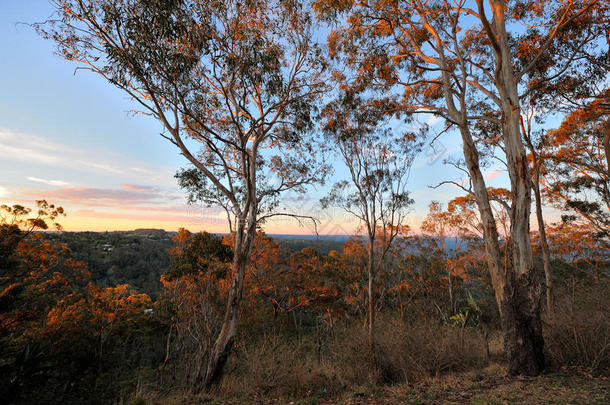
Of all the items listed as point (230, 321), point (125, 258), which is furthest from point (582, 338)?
point (125, 258)

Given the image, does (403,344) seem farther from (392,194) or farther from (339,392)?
(392,194)

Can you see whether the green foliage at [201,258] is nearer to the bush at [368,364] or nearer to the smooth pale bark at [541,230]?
the bush at [368,364]

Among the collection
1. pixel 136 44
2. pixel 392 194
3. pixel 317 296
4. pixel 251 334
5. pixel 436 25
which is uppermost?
pixel 436 25

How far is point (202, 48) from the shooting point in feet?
23.8

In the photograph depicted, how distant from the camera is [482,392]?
4203 millimetres

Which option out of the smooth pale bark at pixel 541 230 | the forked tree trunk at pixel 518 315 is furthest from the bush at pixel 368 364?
the smooth pale bark at pixel 541 230

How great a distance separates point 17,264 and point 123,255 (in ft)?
101

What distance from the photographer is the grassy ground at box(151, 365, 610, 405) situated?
369cm

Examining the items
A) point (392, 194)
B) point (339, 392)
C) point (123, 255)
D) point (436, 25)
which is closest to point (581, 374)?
point (339, 392)

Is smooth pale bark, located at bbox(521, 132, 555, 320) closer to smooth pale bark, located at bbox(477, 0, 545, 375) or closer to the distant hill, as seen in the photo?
smooth pale bark, located at bbox(477, 0, 545, 375)

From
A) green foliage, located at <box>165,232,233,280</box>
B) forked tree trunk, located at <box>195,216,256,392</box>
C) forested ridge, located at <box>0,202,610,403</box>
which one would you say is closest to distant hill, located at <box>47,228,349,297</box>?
forested ridge, located at <box>0,202,610,403</box>

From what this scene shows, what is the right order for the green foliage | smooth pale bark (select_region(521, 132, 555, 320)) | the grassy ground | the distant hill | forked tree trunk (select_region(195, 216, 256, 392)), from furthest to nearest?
the distant hill, the green foliage, smooth pale bark (select_region(521, 132, 555, 320)), forked tree trunk (select_region(195, 216, 256, 392)), the grassy ground

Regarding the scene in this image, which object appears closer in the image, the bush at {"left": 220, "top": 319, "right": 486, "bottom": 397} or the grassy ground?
the grassy ground

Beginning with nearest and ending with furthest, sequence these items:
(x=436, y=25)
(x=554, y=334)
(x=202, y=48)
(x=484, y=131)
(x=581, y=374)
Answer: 1. (x=581, y=374)
2. (x=554, y=334)
3. (x=202, y=48)
4. (x=436, y=25)
5. (x=484, y=131)
